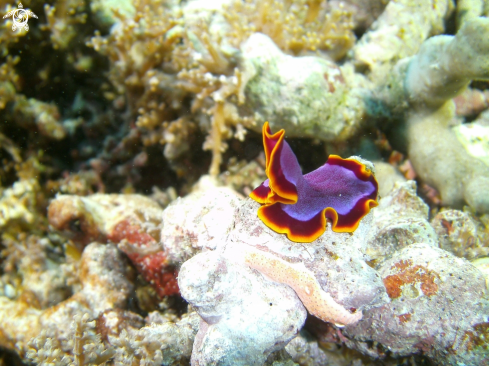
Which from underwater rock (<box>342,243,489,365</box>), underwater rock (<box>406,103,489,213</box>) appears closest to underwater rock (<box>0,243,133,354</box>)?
underwater rock (<box>342,243,489,365</box>)

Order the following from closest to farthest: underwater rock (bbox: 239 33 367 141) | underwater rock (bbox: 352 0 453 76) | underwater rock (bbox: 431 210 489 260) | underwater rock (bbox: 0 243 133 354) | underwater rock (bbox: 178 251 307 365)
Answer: underwater rock (bbox: 178 251 307 365) < underwater rock (bbox: 431 210 489 260) < underwater rock (bbox: 0 243 133 354) < underwater rock (bbox: 239 33 367 141) < underwater rock (bbox: 352 0 453 76)

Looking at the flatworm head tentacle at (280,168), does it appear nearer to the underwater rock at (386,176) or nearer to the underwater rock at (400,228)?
the underwater rock at (400,228)

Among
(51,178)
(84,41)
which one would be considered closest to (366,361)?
(51,178)

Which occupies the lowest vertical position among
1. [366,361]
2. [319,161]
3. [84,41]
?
[366,361]

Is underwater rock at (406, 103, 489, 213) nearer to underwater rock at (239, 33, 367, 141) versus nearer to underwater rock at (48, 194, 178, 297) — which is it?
underwater rock at (239, 33, 367, 141)

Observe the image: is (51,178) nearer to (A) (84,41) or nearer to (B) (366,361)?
(A) (84,41)

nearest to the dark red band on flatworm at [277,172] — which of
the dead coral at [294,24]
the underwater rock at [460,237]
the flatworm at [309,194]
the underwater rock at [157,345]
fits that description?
the flatworm at [309,194]

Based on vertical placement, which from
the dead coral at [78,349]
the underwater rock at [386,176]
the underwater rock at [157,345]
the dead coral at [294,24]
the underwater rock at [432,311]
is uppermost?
the dead coral at [294,24]
